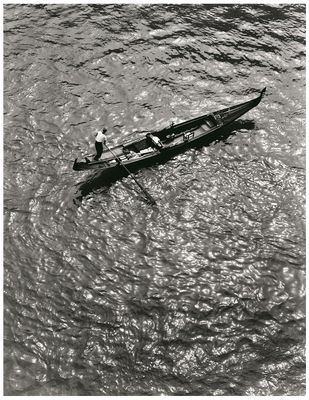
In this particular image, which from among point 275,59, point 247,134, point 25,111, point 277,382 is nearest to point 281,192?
point 247,134

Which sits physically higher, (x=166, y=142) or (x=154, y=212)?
(x=166, y=142)

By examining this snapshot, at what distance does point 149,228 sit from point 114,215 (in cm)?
206

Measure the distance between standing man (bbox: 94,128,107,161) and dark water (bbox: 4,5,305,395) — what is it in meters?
1.41

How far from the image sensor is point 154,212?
70.1ft

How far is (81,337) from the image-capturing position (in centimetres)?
1714

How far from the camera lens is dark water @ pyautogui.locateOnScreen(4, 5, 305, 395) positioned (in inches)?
660

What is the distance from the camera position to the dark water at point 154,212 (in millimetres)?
16766

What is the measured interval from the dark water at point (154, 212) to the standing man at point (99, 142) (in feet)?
4.63

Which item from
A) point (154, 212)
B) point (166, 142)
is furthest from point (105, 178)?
point (166, 142)

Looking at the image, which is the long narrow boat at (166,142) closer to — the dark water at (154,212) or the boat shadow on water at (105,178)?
the boat shadow on water at (105,178)

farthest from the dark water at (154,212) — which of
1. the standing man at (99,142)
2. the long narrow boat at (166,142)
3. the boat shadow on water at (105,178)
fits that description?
the standing man at (99,142)

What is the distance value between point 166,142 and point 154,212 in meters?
5.46

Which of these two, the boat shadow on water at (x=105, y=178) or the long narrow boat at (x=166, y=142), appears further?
the long narrow boat at (x=166, y=142)

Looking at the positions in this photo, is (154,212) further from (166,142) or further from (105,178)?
(166,142)
